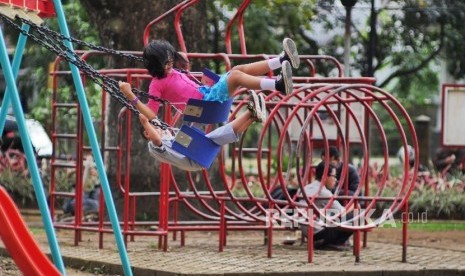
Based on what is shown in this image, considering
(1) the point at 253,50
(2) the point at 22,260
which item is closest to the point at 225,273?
(2) the point at 22,260

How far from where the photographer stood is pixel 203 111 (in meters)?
8.97

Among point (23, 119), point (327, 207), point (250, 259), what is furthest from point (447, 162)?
point (23, 119)

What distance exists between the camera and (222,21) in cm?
2253

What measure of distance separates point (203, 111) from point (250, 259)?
3.59 meters

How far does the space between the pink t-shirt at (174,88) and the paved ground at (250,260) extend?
224 cm

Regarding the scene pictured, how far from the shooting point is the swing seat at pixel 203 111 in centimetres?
895

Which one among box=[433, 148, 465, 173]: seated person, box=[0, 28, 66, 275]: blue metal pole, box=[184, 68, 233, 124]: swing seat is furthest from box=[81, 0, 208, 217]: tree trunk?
box=[0, 28, 66, 275]: blue metal pole

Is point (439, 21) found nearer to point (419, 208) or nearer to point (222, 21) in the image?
point (222, 21)

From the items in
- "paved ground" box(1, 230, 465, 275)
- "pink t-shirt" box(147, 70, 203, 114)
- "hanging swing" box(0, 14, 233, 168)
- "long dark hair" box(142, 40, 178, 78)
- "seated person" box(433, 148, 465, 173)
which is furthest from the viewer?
"seated person" box(433, 148, 465, 173)

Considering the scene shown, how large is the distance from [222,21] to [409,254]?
10183mm

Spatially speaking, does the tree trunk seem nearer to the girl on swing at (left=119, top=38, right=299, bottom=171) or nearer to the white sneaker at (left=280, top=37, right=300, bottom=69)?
the girl on swing at (left=119, top=38, right=299, bottom=171)

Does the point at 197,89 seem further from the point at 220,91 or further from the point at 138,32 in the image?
the point at 138,32

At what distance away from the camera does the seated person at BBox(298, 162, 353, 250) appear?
1266cm

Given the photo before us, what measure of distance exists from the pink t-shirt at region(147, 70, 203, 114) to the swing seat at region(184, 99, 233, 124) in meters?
0.20
